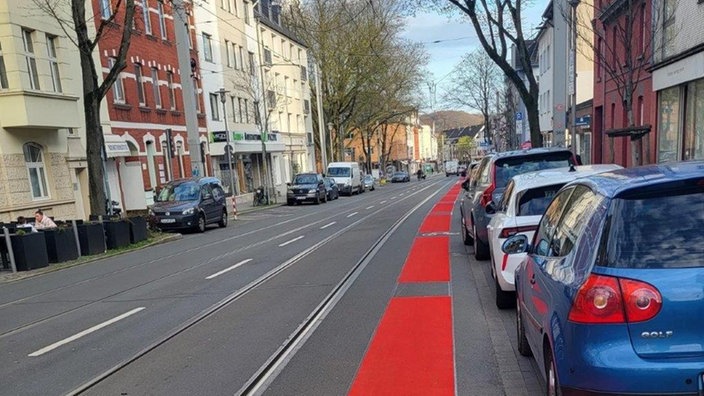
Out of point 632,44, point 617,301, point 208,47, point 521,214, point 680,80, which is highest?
point 208,47

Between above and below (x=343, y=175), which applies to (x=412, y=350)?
above

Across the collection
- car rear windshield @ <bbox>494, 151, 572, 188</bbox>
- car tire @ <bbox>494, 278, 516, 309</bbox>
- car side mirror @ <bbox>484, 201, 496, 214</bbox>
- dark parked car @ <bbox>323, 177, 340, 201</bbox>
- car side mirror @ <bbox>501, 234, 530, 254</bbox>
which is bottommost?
dark parked car @ <bbox>323, 177, 340, 201</bbox>

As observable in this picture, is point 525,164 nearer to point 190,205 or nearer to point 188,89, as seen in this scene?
point 190,205

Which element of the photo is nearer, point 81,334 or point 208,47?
point 81,334

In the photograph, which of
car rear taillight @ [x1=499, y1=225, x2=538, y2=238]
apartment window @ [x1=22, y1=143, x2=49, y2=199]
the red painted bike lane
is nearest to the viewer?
the red painted bike lane

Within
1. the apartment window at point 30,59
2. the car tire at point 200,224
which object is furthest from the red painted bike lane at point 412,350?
the apartment window at point 30,59

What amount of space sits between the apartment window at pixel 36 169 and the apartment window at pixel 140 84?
26.4 feet

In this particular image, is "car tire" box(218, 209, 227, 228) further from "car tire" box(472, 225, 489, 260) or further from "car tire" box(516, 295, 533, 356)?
"car tire" box(516, 295, 533, 356)

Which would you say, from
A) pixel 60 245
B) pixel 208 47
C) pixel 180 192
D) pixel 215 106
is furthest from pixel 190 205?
pixel 208 47

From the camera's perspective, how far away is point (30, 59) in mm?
18578

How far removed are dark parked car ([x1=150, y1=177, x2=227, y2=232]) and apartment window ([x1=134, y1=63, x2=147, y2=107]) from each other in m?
8.36

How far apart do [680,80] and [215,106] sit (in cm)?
2731

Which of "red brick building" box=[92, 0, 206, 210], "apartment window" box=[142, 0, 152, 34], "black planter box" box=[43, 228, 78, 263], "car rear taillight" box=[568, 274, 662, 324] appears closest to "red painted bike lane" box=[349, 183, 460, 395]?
"car rear taillight" box=[568, 274, 662, 324]

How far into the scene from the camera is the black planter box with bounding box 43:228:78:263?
13.3 metres
